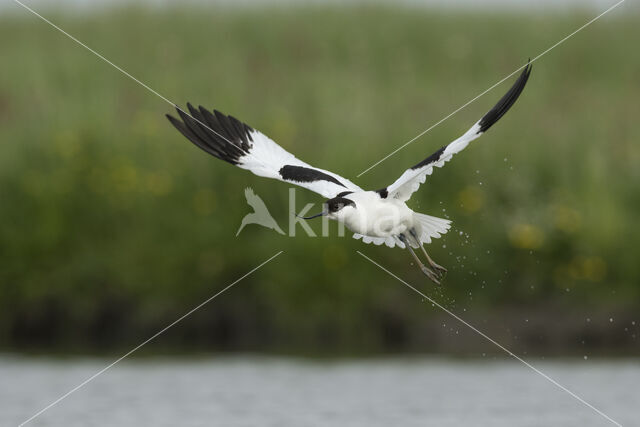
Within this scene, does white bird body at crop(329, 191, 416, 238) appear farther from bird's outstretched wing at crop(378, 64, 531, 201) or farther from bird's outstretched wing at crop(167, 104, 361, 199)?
bird's outstretched wing at crop(167, 104, 361, 199)

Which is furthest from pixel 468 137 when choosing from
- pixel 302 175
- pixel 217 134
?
pixel 217 134

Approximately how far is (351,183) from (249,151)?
Answer: 873 mm

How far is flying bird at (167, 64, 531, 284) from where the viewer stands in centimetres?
780

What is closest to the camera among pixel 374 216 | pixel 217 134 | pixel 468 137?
pixel 468 137

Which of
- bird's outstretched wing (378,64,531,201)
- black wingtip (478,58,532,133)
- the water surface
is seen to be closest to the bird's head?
bird's outstretched wing (378,64,531,201)

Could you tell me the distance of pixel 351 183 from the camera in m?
9.39

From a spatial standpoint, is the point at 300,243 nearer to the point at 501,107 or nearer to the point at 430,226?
the point at 430,226

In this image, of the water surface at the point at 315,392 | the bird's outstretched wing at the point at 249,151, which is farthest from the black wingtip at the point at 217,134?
the water surface at the point at 315,392

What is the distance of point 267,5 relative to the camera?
83.8ft

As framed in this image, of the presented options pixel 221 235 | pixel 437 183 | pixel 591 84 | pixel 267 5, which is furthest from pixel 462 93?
pixel 267 5

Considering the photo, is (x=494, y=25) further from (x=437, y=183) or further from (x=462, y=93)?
(x=437, y=183)

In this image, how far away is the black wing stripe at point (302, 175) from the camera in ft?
29.4

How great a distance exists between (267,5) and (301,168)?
16.8 metres

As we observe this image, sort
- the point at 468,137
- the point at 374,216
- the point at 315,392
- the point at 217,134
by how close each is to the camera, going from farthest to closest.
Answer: the point at 315,392 → the point at 217,134 → the point at 374,216 → the point at 468,137
